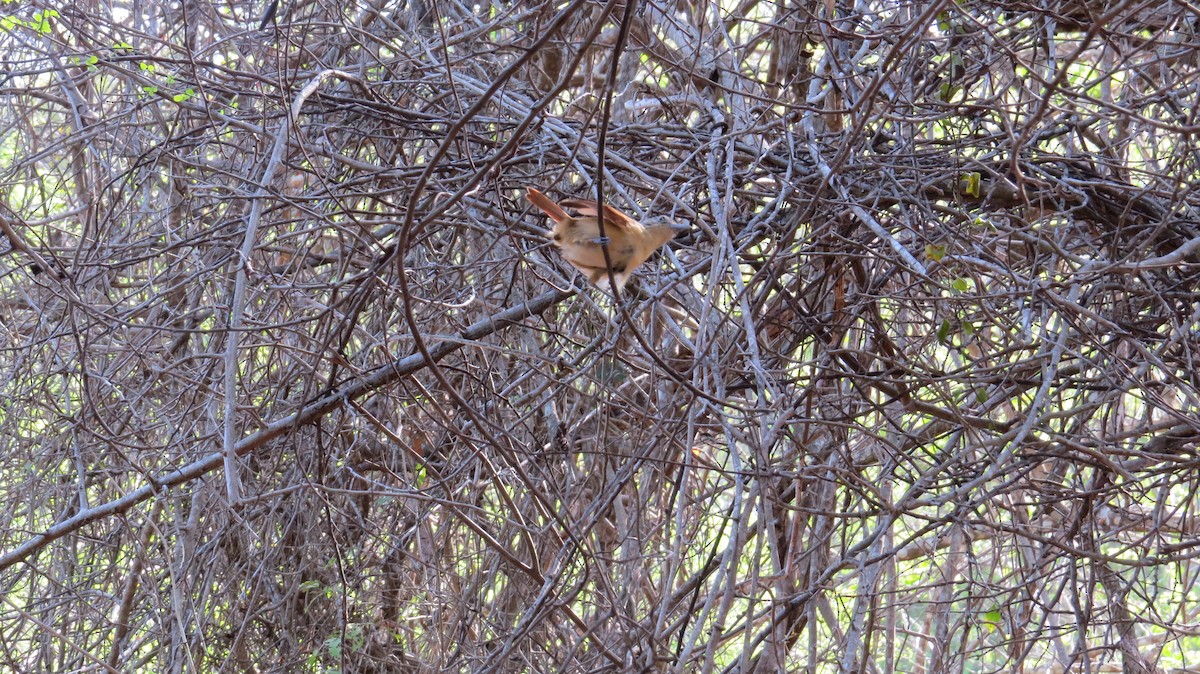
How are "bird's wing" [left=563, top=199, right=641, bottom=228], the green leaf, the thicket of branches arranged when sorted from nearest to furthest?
"bird's wing" [left=563, top=199, right=641, bottom=228] < the thicket of branches < the green leaf

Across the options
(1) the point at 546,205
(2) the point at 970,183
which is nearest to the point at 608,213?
(1) the point at 546,205

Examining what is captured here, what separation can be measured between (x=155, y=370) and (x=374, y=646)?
1.43 meters

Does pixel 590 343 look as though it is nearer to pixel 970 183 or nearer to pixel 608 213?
pixel 608 213

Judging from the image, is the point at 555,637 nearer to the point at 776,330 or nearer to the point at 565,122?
the point at 776,330

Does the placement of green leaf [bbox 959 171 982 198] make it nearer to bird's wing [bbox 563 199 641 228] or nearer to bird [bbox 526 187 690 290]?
bird [bbox 526 187 690 290]

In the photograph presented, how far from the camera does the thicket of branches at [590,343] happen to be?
297cm

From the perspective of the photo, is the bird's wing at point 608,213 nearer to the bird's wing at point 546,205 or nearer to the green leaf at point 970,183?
the bird's wing at point 546,205

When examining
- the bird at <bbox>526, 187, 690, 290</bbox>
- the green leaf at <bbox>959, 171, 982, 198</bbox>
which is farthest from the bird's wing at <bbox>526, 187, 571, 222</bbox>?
the green leaf at <bbox>959, 171, 982, 198</bbox>

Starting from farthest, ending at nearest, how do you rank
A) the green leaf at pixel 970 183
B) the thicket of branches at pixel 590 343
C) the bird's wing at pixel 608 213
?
the green leaf at pixel 970 183
the thicket of branches at pixel 590 343
the bird's wing at pixel 608 213

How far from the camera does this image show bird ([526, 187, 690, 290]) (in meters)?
2.74

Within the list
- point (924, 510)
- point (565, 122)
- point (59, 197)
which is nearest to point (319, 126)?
point (565, 122)

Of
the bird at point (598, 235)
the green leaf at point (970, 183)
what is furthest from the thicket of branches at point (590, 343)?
Result: the bird at point (598, 235)

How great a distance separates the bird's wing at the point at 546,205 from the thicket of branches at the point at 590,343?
0.31ft

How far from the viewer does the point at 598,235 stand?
Result: 9.43 ft
